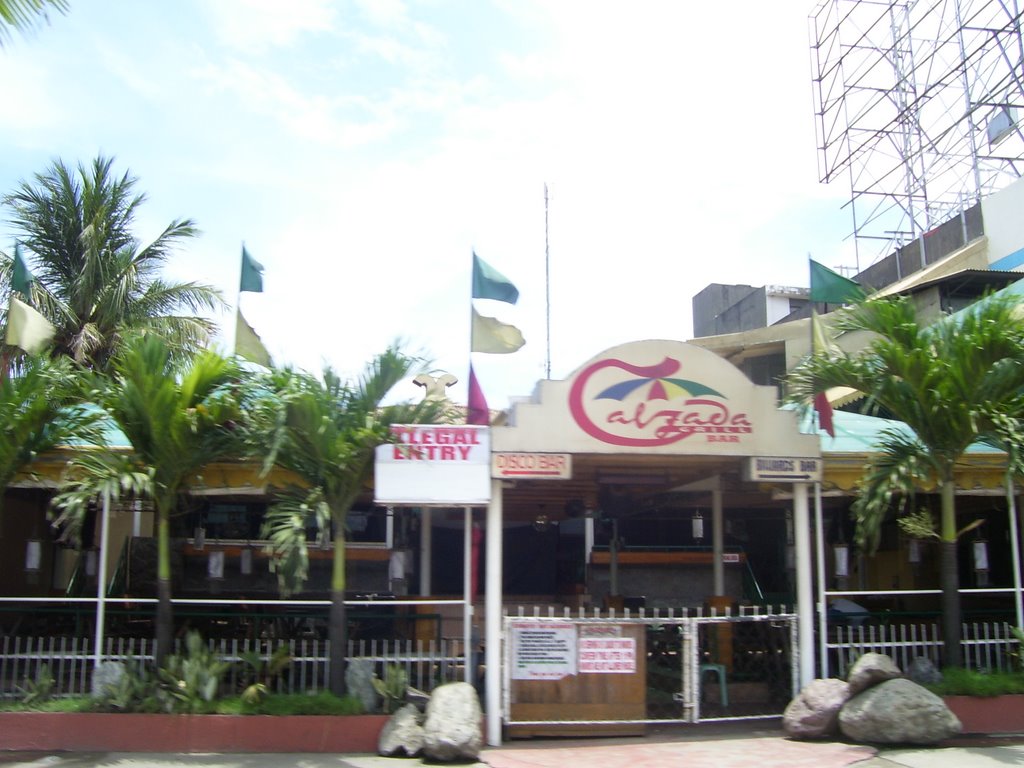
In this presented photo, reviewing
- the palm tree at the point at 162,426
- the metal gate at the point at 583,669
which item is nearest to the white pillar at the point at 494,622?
the metal gate at the point at 583,669

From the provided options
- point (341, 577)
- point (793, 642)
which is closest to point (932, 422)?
point (793, 642)

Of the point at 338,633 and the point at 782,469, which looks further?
the point at 782,469

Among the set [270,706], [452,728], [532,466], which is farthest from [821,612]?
[270,706]

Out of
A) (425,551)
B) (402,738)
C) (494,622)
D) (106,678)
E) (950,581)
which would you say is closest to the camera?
(402,738)

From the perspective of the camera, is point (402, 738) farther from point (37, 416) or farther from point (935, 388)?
point (935, 388)

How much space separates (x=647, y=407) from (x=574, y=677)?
289cm

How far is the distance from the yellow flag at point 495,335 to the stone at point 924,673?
215 inches

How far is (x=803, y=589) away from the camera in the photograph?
10227 millimetres

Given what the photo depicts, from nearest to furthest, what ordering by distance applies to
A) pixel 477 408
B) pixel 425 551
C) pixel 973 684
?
pixel 973 684 → pixel 477 408 → pixel 425 551

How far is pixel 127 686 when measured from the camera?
9000mm

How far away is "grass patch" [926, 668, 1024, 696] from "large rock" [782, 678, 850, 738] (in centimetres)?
107

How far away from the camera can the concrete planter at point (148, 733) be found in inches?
349

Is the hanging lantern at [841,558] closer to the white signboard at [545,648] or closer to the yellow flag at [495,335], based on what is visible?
the white signboard at [545,648]

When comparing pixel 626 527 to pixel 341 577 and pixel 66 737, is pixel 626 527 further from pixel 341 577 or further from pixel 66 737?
pixel 66 737
